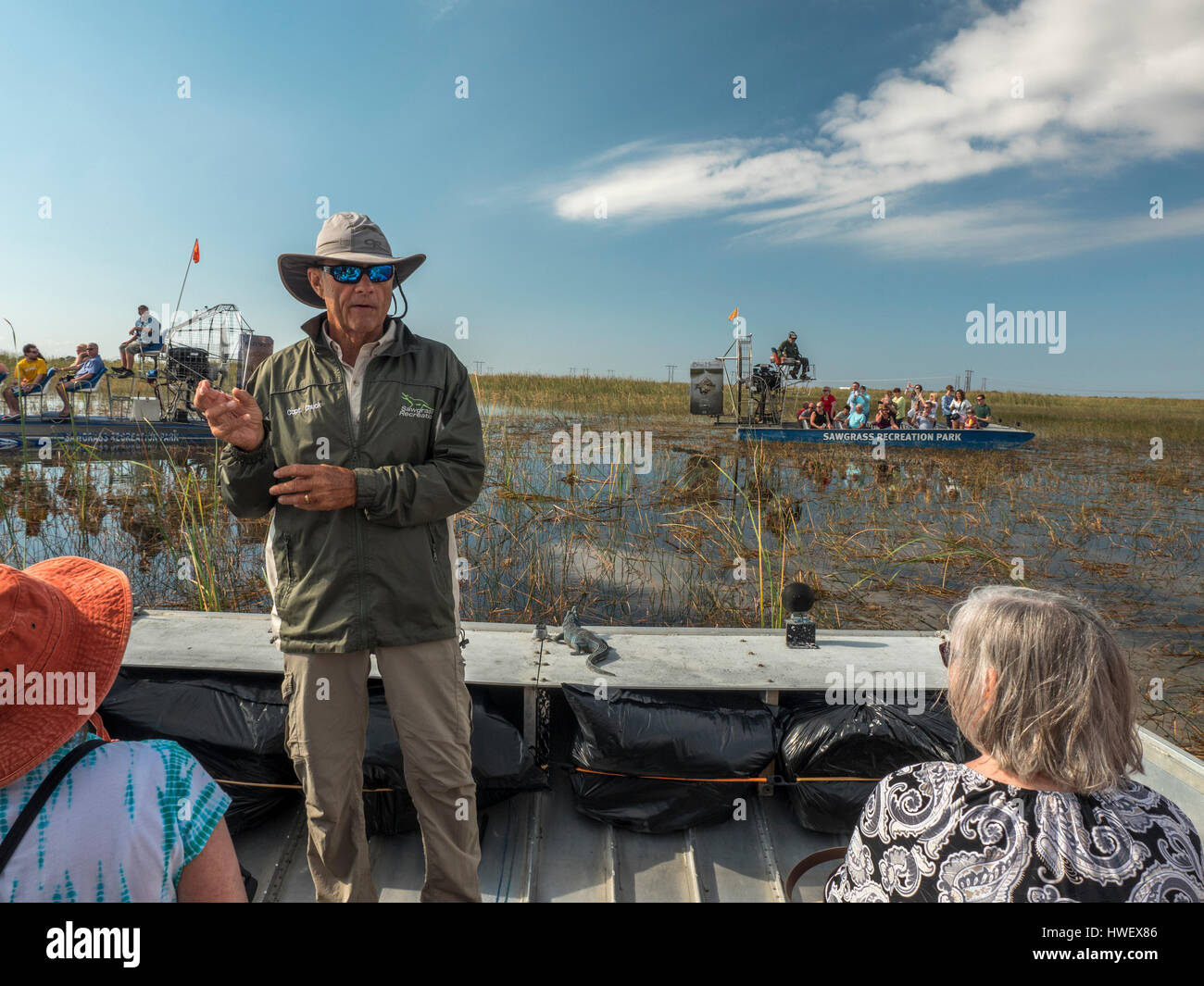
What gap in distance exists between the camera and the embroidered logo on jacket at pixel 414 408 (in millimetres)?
1945

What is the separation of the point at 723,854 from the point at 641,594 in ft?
11.4

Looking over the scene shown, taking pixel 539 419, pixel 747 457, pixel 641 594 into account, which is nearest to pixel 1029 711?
pixel 641 594

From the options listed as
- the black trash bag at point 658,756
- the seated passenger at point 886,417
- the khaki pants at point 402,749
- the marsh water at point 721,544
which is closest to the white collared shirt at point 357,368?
the khaki pants at point 402,749

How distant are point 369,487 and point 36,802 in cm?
102

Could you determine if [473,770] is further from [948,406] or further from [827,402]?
[948,406]

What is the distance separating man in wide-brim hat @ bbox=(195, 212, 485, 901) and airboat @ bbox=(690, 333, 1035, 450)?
12025mm

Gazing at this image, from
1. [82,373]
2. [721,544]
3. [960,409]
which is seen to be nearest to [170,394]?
[82,373]

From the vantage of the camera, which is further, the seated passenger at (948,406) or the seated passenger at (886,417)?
the seated passenger at (948,406)

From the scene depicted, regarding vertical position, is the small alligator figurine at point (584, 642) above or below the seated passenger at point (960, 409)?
below

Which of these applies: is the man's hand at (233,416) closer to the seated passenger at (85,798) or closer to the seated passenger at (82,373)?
the seated passenger at (85,798)

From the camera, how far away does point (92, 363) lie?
45.0 ft

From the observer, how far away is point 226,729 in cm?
234

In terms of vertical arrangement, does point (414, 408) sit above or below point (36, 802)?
above

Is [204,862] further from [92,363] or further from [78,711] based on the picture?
[92,363]
